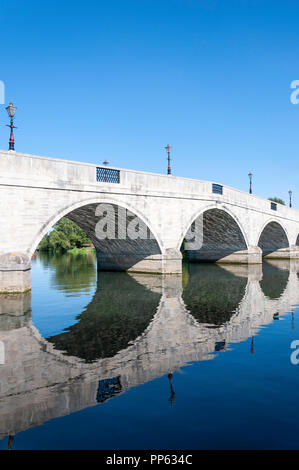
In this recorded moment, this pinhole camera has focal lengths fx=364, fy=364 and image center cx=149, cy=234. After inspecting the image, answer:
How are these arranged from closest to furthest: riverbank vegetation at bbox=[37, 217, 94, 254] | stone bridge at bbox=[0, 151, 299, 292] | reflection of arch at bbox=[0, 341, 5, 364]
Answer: reflection of arch at bbox=[0, 341, 5, 364]
stone bridge at bbox=[0, 151, 299, 292]
riverbank vegetation at bbox=[37, 217, 94, 254]

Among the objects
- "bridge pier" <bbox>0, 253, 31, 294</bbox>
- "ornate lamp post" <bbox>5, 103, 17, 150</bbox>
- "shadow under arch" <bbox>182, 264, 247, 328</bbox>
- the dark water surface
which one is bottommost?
the dark water surface

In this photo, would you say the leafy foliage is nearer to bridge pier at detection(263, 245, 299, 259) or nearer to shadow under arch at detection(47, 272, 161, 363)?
bridge pier at detection(263, 245, 299, 259)

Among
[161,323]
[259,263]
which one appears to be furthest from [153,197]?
[259,263]

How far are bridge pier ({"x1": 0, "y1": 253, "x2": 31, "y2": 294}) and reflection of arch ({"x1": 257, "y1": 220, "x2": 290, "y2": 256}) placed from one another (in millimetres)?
30703

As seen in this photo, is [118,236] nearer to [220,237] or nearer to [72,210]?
[72,210]

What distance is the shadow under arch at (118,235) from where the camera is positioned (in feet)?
70.6

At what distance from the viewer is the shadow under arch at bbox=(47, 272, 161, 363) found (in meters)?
8.69

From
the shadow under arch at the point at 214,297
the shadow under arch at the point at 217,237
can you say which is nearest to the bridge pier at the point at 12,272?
the shadow under arch at the point at 214,297

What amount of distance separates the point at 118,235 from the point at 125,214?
9.96 ft

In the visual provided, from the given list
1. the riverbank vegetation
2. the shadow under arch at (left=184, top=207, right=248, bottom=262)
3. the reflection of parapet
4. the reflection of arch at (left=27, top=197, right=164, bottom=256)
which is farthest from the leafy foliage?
the reflection of parapet

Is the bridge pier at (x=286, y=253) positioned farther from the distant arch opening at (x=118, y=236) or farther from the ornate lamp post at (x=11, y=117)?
the ornate lamp post at (x=11, y=117)

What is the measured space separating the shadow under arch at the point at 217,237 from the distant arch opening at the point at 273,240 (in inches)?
358

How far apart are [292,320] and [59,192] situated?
11.7m

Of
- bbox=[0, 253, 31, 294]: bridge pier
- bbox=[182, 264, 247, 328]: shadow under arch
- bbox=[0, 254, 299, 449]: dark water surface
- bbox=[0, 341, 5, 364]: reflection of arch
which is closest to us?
bbox=[0, 254, 299, 449]: dark water surface
